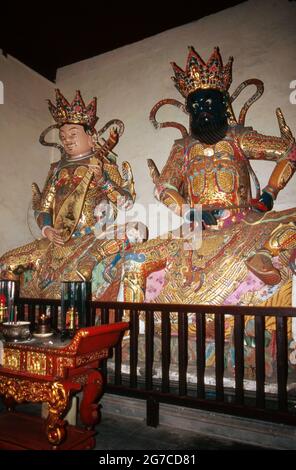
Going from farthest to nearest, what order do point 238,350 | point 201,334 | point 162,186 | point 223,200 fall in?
point 162,186
point 223,200
point 201,334
point 238,350

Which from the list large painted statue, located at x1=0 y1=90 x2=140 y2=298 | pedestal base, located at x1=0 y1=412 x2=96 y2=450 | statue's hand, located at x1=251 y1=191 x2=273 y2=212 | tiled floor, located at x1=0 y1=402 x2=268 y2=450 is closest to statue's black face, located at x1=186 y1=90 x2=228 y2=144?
statue's hand, located at x1=251 y1=191 x2=273 y2=212

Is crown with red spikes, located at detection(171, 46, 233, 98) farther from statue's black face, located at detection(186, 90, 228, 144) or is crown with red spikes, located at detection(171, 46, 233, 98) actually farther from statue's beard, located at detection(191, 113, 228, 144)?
statue's beard, located at detection(191, 113, 228, 144)

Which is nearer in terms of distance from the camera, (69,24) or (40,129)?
(69,24)

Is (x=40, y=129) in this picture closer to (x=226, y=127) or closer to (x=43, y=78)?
(x=43, y=78)

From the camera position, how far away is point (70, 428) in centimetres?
181

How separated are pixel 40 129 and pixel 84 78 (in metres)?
0.85

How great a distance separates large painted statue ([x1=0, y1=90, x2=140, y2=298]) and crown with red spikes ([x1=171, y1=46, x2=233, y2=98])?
2.95 feet

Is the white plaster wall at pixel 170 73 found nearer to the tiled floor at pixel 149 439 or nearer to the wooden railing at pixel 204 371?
the wooden railing at pixel 204 371

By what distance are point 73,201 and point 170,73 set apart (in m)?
1.78

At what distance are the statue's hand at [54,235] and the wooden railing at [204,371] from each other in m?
1.12

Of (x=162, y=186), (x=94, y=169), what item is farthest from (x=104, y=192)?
(x=162, y=186)

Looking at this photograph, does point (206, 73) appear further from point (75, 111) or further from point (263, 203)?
point (75, 111)

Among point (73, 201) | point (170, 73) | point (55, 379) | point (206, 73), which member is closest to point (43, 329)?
point (55, 379)
